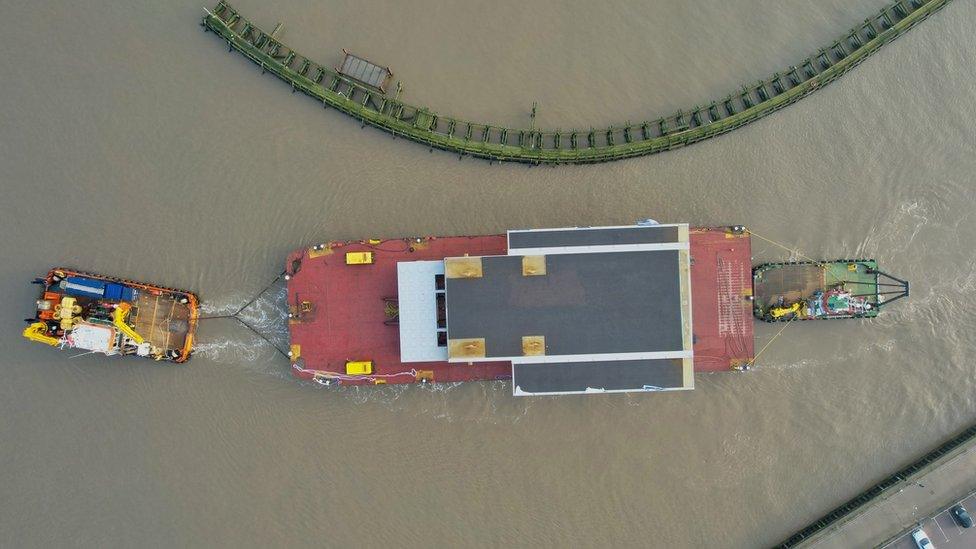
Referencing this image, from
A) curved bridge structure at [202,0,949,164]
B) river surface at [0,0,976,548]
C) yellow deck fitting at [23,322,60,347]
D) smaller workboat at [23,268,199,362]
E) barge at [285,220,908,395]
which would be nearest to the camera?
barge at [285,220,908,395]

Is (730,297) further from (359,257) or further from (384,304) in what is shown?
(359,257)

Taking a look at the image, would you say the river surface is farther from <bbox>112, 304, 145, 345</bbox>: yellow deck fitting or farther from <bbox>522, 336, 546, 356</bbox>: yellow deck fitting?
<bbox>522, 336, 546, 356</bbox>: yellow deck fitting

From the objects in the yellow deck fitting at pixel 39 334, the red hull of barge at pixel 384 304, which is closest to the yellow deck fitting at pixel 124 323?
the yellow deck fitting at pixel 39 334

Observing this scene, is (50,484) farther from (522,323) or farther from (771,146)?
(771,146)

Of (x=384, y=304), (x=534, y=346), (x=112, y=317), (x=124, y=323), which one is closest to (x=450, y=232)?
(x=384, y=304)

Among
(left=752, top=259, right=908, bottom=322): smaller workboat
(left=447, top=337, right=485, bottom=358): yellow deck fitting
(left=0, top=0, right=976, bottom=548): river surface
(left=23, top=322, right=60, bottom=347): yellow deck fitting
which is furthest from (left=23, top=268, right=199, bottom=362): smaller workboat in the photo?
(left=752, top=259, right=908, bottom=322): smaller workboat

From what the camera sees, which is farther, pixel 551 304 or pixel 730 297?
pixel 730 297

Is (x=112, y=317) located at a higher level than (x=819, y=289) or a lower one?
lower
